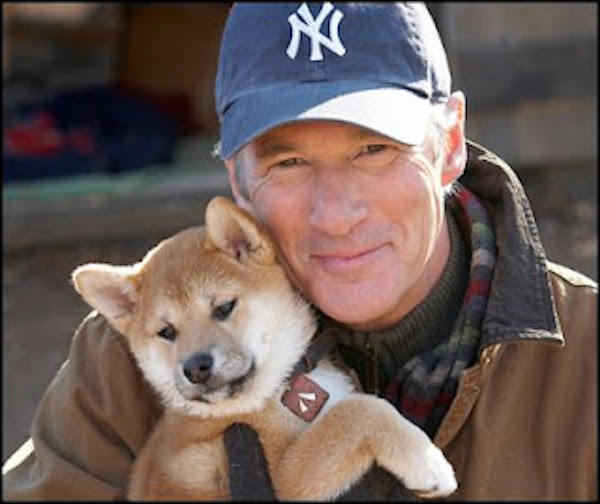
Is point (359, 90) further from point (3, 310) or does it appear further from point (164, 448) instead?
point (3, 310)

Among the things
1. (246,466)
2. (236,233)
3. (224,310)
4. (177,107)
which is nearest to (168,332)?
(224,310)

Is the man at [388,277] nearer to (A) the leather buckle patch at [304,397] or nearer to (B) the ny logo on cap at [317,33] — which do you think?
(B) the ny logo on cap at [317,33]

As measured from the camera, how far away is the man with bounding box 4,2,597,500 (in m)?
2.62

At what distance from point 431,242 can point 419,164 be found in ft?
0.56

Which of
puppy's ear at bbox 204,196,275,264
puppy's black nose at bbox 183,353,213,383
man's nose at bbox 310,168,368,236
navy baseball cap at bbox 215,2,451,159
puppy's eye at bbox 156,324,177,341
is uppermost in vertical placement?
navy baseball cap at bbox 215,2,451,159

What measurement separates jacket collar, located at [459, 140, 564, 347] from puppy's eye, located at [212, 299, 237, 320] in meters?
0.54

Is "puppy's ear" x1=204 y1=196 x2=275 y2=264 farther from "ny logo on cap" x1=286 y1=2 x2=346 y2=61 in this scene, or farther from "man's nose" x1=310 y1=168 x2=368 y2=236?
"ny logo on cap" x1=286 y1=2 x2=346 y2=61

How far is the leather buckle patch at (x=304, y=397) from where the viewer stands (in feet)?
8.98

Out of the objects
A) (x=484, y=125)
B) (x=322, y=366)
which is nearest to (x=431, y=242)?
(x=322, y=366)

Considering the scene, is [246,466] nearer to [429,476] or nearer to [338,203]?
[429,476]

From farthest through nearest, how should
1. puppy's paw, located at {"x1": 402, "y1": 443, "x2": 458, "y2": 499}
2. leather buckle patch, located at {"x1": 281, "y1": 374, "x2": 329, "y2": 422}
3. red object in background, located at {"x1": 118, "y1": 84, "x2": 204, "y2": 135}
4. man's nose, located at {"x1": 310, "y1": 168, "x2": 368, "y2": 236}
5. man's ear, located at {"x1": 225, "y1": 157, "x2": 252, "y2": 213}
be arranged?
red object in background, located at {"x1": 118, "y1": 84, "x2": 204, "y2": 135}, man's ear, located at {"x1": 225, "y1": 157, "x2": 252, "y2": 213}, leather buckle patch, located at {"x1": 281, "y1": 374, "x2": 329, "y2": 422}, man's nose, located at {"x1": 310, "y1": 168, "x2": 368, "y2": 236}, puppy's paw, located at {"x1": 402, "y1": 443, "x2": 458, "y2": 499}

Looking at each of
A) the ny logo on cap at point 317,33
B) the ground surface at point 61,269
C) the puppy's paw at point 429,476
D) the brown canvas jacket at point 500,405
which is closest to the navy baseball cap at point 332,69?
the ny logo on cap at point 317,33

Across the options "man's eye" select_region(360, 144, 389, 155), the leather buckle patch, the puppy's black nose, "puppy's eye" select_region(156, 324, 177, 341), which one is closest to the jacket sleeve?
"puppy's eye" select_region(156, 324, 177, 341)

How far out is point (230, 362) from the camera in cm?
271
